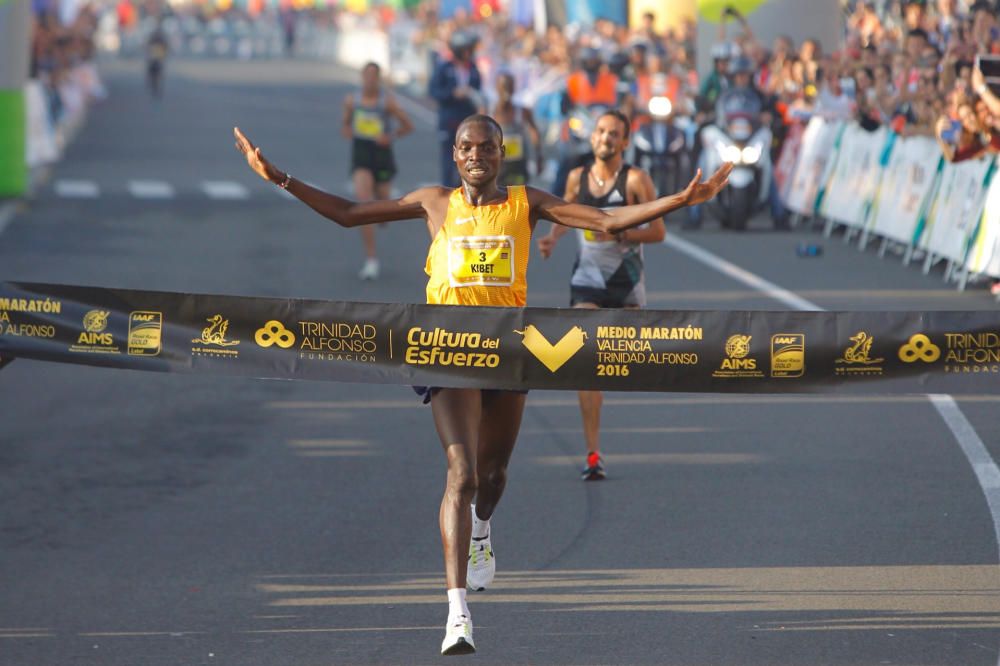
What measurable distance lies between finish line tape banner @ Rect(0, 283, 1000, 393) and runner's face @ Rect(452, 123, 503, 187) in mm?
508

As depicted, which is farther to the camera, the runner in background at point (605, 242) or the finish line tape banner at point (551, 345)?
the runner in background at point (605, 242)

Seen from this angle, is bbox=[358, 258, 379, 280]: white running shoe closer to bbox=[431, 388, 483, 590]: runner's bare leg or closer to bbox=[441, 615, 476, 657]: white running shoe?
bbox=[431, 388, 483, 590]: runner's bare leg

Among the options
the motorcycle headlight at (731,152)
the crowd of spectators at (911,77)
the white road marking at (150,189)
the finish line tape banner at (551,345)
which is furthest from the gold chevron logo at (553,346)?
the white road marking at (150,189)

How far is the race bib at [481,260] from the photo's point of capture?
299 inches

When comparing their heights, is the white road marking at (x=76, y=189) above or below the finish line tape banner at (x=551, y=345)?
below

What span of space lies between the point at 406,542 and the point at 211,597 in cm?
119

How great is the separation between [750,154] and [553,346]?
16274 mm

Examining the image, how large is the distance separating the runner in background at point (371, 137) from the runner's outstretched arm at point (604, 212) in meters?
10.9

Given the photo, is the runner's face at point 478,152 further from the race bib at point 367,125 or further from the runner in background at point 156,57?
the runner in background at point 156,57

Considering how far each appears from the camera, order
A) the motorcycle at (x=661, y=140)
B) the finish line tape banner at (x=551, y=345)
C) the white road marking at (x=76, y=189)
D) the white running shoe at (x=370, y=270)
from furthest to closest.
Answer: the white road marking at (x=76, y=189) → the motorcycle at (x=661, y=140) → the white running shoe at (x=370, y=270) → the finish line tape banner at (x=551, y=345)

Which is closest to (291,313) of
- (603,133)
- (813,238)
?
(603,133)

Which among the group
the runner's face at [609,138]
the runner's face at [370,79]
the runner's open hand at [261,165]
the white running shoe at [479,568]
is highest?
the runner's open hand at [261,165]

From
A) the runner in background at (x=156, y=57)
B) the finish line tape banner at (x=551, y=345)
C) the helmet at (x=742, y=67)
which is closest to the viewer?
the finish line tape banner at (x=551, y=345)

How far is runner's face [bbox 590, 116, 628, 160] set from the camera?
10.3 metres
